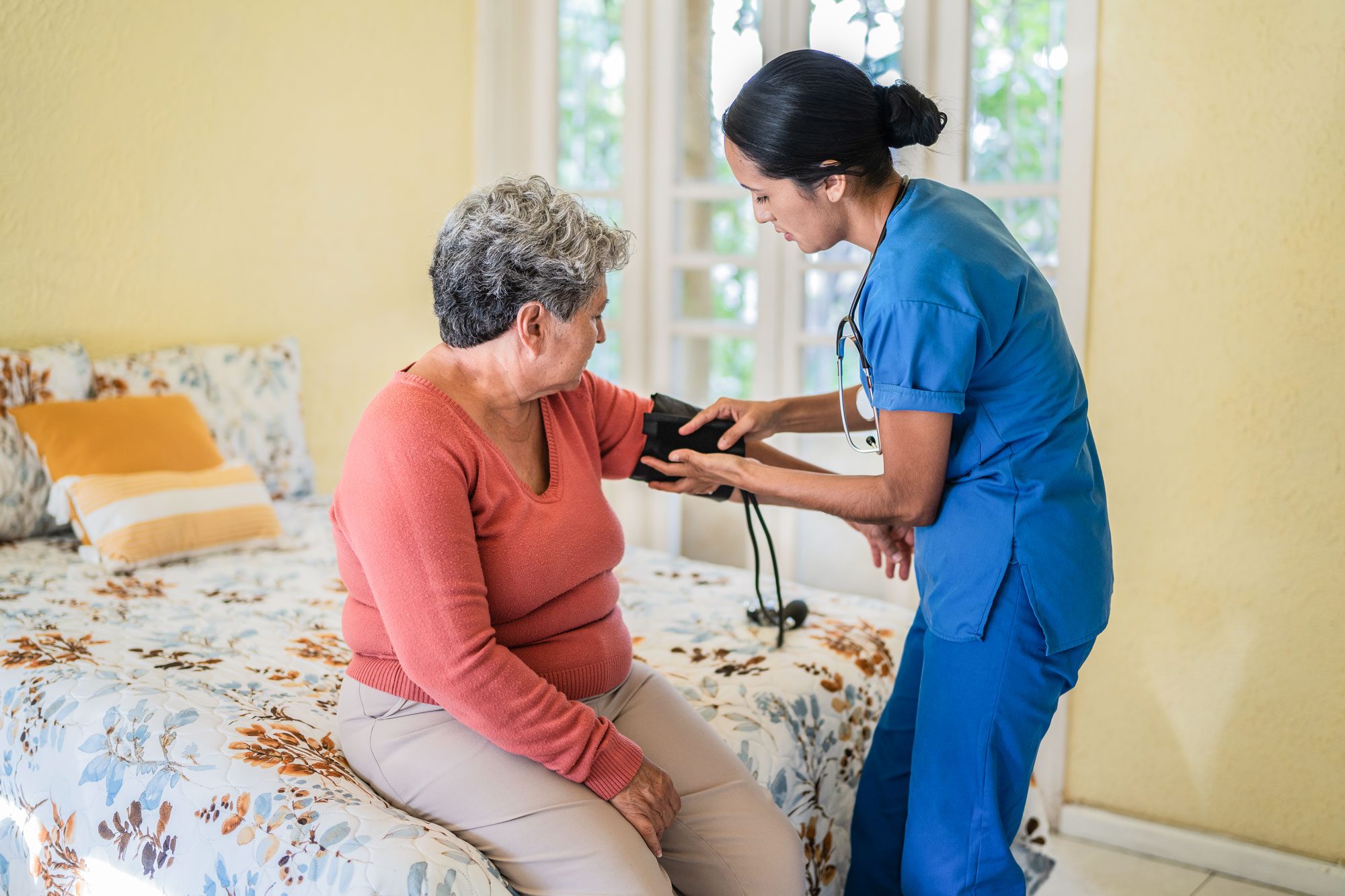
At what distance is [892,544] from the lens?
1735 mm

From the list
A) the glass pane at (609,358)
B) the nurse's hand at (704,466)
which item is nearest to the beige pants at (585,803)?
the nurse's hand at (704,466)

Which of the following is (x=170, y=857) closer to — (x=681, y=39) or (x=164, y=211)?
(x=164, y=211)

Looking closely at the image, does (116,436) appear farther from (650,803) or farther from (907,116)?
(907,116)

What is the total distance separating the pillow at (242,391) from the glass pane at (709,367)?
1.07 m

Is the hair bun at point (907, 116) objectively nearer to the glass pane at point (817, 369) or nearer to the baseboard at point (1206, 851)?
the glass pane at point (817, 369)

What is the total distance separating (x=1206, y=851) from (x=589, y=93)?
8.47 feet

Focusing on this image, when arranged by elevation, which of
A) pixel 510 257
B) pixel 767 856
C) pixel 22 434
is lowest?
pixel 767 856

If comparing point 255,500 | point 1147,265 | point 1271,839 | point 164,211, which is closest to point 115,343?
point 164,211

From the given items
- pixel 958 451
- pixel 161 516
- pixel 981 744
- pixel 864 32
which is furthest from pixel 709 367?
pixel 981 744

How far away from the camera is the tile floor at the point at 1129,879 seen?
2.22 metres

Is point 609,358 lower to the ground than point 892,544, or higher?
higher

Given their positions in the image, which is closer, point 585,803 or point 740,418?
point 585,803

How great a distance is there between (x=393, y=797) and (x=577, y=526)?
1.34 ft

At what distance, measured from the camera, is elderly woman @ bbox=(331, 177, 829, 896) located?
4.02ft
